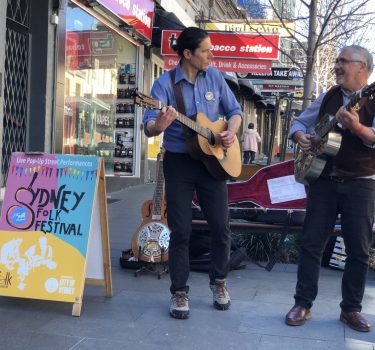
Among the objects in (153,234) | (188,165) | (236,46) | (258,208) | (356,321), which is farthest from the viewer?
(236,46)

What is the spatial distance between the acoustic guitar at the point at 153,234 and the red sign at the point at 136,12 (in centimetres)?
476

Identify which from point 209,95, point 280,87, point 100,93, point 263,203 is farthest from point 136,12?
point 280,87

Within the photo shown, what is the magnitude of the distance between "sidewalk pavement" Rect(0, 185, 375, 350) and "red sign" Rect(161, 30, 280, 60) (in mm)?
6714

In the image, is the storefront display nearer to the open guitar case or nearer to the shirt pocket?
the open guitar case

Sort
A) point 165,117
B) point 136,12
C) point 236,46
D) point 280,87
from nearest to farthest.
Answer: point 165,117, point 136,12, point 236,46, point 280,87

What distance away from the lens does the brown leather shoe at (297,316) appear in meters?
3.91

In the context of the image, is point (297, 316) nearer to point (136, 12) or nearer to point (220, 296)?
point (220, 296)

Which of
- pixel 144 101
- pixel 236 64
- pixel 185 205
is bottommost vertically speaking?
pixel 185 205

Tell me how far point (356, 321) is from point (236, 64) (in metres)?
8.07

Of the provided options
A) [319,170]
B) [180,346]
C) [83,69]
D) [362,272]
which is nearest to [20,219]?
[180,346]

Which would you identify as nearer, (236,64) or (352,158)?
(352,158)

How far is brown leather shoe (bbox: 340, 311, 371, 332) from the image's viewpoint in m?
3.80

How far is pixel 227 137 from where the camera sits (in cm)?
400

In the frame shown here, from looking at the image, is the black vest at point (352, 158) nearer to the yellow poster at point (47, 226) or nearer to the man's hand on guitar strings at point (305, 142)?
the man's hand on guitar strings at point (305, 142)
